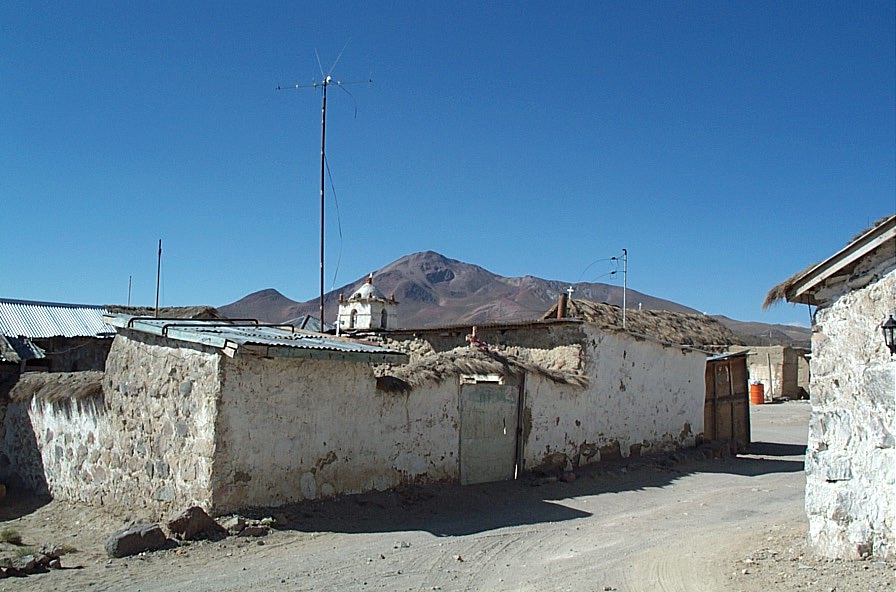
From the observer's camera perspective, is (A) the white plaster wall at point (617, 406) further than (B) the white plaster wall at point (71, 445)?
Yes

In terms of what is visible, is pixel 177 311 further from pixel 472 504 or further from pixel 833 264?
pixel 833 264

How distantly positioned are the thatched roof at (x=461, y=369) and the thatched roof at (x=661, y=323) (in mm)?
1350

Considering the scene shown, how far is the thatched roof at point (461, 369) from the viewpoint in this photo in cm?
1108

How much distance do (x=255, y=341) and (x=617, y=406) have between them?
29.0 ft

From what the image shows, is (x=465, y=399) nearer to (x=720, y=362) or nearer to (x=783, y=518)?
(x=783, y=518)

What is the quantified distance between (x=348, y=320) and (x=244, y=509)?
11.3 metres

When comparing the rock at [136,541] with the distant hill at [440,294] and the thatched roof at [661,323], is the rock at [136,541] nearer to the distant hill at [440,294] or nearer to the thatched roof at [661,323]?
the thatched roof at [661,323]

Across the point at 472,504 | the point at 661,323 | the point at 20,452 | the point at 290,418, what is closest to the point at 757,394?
the point at 661,323

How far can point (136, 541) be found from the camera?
7.77 meters

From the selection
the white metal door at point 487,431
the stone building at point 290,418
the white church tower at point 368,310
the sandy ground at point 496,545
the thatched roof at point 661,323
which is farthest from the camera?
the thatched roof at point 661,323

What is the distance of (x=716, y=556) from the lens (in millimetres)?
7676

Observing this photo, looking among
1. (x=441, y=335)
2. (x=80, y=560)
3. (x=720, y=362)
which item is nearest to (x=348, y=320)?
(x=441, y=335)

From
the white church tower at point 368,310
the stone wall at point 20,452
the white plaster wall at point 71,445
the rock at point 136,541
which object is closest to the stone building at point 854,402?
the rock at point 136,541

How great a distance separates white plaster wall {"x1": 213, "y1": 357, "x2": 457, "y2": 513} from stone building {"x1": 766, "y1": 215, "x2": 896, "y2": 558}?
5.54 meters
